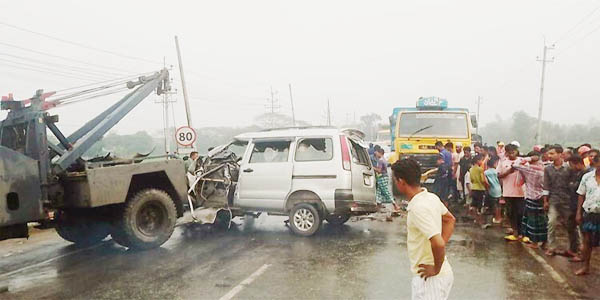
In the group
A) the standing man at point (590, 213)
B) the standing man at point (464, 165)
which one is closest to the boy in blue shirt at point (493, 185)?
the standing man at point (464, 165)

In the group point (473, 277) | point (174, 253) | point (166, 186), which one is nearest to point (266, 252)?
point (174, 253)

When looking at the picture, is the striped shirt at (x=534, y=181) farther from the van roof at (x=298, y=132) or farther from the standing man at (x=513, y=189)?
the van roof at (x=298, y=132)

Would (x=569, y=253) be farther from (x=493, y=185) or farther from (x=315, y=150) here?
(x=315, y=150)

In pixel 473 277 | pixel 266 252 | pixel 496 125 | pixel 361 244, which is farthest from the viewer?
pixel 496 125

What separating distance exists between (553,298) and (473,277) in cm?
93

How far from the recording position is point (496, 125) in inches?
3656

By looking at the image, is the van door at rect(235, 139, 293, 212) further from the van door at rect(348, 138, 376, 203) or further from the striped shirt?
the striped shirt

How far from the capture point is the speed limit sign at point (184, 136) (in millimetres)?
13781

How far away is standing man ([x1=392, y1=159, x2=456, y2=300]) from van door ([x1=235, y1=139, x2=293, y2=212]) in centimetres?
490

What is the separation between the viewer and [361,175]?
7.85 meters

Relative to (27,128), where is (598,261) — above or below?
below

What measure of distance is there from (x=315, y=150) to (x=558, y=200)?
12.0 ft

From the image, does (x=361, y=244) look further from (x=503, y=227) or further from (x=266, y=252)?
(x=503, y=227)

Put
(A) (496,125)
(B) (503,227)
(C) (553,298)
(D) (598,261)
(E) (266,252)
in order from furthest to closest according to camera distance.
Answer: (A) (496,125)
(B) (503,227)
(E) (266,252)
(D) (598,261)
(C) (553,298)
